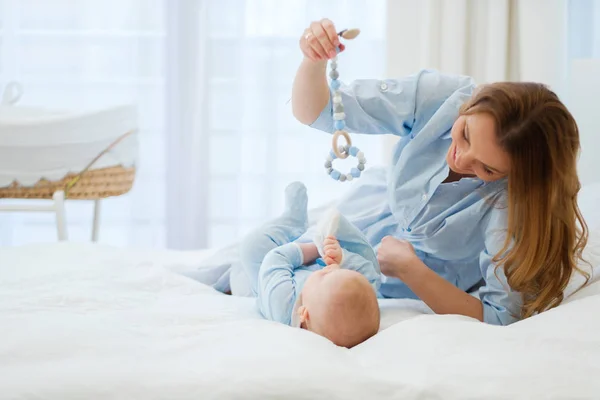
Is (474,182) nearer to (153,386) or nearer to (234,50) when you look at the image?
(153,386)

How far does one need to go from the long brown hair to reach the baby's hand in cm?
28

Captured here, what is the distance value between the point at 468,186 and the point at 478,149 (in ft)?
0.82

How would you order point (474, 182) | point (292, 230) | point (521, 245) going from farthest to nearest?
point (292, 230)
point (474, 182)
point (521, 245)

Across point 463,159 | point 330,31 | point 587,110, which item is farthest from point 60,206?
point 587,110

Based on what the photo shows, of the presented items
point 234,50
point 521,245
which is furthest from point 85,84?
point 521,245

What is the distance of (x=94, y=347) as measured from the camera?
0.97m

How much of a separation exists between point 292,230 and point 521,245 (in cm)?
52

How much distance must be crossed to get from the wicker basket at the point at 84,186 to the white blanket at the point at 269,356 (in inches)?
43.8

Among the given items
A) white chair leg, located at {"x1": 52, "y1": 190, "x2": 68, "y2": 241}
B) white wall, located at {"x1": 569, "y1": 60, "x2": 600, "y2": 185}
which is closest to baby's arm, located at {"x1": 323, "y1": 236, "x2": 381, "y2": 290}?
white wall, located at {"x1": 569, "y1": 60, "x2": 600, "y2": 185}

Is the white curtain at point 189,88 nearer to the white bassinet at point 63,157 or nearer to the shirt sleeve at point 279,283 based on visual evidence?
the white bassinet at point 63,157

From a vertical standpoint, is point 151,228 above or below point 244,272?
below

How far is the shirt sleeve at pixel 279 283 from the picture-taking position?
127 cm

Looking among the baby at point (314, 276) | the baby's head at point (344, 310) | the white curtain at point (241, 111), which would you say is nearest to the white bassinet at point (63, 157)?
the white curtain at point (241, 111)

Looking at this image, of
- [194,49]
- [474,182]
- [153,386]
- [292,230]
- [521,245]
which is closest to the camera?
[153,386]
